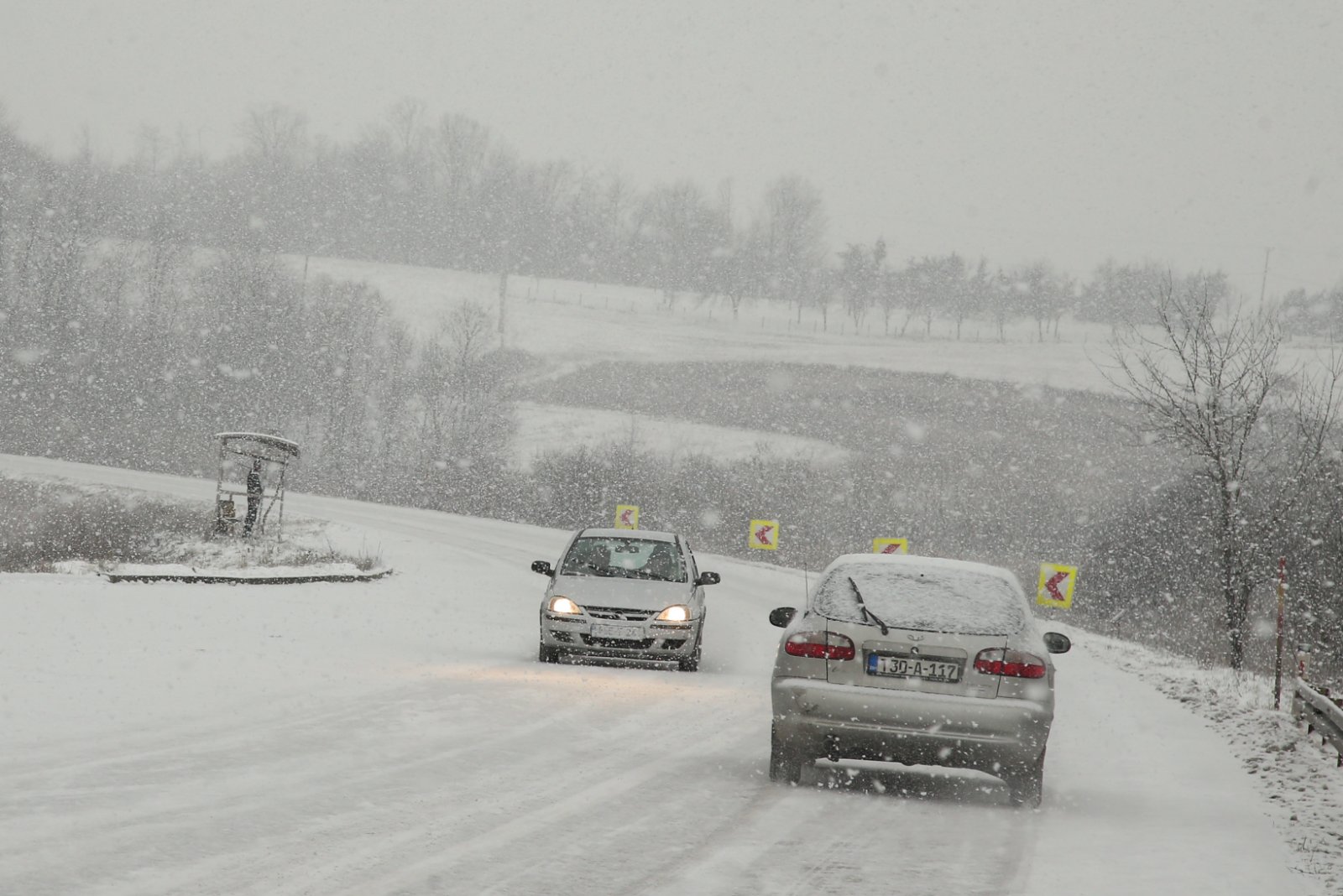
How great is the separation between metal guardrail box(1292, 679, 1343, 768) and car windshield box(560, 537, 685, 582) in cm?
646

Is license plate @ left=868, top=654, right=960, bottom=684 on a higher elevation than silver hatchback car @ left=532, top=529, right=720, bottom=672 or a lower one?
higher

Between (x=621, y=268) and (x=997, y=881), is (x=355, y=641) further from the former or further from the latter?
(x=621, y=268)

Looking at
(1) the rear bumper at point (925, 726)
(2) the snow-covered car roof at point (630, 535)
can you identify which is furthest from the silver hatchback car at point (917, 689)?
(2) the snow-covered car roof at point (630, 535)

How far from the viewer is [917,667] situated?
8633mm

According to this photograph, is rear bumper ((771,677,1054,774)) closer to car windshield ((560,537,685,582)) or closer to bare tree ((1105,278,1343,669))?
car windshield ((560,537,685,582))

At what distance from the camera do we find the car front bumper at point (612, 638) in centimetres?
1495

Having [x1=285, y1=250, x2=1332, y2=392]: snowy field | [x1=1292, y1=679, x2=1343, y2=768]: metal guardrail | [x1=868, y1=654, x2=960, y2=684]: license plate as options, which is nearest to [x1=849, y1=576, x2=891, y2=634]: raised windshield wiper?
[x1=868, y1=654, x2=960, y2=684]: license plate

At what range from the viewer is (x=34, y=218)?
77.2 meters

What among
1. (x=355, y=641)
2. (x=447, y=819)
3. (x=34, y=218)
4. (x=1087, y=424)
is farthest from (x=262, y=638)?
(x=34, y=218)

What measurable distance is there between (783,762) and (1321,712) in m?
5.33

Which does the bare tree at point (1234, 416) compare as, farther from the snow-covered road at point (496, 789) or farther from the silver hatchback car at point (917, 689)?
the silver hatchback car at point (917, 689)

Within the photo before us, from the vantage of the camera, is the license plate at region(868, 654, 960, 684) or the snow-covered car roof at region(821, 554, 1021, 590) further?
the snow-covered car roof at region(821, 554, 1021, 590)

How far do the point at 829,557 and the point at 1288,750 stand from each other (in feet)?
96.2

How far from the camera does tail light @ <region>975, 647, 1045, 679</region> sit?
28.3 feet
